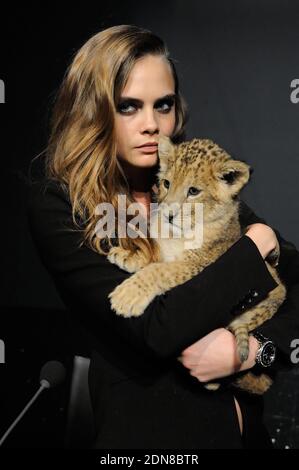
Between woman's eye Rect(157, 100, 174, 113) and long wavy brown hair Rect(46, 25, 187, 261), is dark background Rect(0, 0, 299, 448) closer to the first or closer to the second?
woman's eye Rect(157, 100, 174, 113)

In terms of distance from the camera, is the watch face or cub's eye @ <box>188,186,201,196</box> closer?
the watch face

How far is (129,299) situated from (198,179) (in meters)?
0.49

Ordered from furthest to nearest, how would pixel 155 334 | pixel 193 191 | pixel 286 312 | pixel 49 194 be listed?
pixel 193 191 < pixel 286 312 < pixel 49 194 < pixel 155 334

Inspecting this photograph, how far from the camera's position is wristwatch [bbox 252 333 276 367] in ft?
5.31

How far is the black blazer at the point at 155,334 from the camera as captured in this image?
4.78ft

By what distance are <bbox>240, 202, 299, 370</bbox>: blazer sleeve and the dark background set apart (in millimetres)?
694

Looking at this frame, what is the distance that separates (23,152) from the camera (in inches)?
117

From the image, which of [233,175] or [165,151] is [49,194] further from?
[233,175]

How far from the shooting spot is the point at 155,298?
160cm

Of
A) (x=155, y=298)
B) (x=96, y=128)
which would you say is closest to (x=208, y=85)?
(x=96, y=128)

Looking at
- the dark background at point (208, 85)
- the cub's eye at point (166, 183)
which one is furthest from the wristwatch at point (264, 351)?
the dark background at point (208, 85)

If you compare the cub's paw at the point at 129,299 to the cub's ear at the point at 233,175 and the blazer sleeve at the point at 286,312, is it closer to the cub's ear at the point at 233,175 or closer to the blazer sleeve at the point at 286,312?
the blazer sleeve at the point at 286,312

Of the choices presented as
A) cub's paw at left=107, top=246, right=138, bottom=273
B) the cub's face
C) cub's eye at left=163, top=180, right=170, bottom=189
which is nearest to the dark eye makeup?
the cub's face
